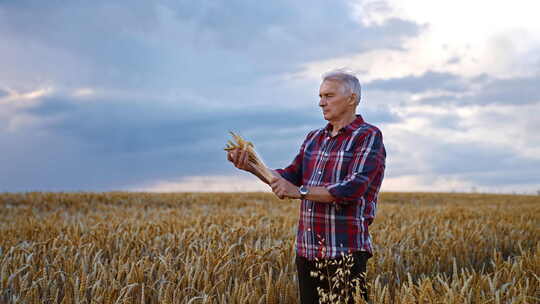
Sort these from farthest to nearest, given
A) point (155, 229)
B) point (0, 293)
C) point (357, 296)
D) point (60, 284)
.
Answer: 1. point (155, 229)
2. point (60, 284)
3. point (0, 293)
4. point (357, 296)

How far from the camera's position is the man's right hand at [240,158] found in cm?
335

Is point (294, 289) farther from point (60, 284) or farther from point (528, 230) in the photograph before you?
point (528, 230)

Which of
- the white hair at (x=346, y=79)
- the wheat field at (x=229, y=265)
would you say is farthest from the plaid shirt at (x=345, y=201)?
the wheat field at (x=229, y=265)

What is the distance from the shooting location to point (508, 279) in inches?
169

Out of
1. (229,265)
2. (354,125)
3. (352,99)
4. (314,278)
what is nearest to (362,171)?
(354,125)

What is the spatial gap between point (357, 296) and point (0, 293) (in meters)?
3.15

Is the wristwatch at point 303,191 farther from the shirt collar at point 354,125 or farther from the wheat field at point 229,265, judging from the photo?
the wheat field at point 229,265

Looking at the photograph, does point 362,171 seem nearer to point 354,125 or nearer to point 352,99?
point 354,125

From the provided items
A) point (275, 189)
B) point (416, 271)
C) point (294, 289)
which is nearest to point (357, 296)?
point (275, 189)

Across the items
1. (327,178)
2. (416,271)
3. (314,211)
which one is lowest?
(416,271)

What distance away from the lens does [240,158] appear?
3.35 m

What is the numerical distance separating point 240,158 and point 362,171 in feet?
2.71

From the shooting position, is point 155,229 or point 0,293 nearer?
point 0,293

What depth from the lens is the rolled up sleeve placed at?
3.09 m
